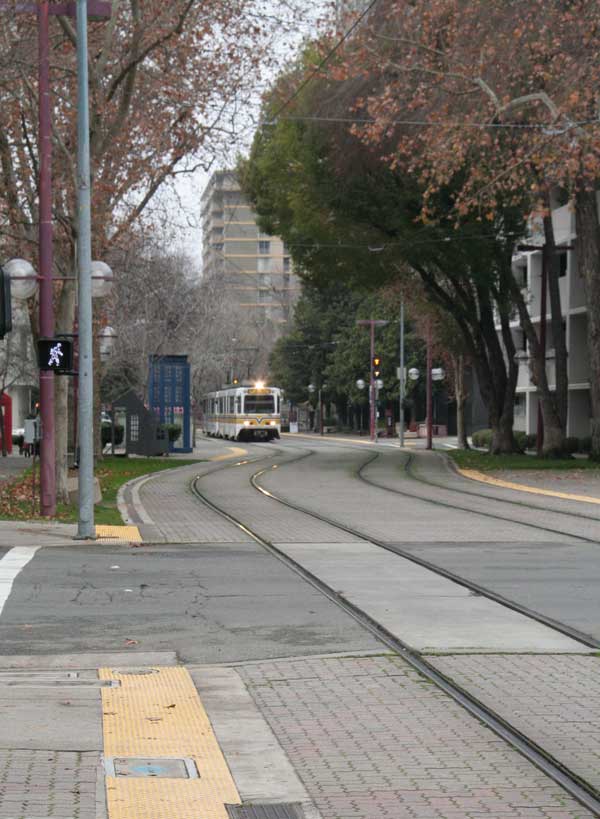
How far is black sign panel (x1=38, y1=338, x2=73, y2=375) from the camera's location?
19656 mm

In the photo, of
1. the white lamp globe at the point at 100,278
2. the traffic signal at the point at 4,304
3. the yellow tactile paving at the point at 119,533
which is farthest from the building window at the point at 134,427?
the traffic signal at the point at 4,304

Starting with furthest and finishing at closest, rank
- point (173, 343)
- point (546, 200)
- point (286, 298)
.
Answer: point (286, 298) < point (173, 343) < point (546, 200)

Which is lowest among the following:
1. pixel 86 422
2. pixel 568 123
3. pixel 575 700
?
pixel 575 700

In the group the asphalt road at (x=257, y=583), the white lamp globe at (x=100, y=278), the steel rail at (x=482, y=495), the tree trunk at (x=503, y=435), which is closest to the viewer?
the asphalt road at (x=257, y=583)

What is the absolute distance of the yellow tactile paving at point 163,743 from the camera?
6.05 metres

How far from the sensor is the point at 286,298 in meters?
141

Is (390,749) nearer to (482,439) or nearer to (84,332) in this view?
(84,332)

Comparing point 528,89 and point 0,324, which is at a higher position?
point 528,89

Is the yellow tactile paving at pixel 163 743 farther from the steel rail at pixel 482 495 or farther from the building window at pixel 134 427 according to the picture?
the building window at pixel 134 427

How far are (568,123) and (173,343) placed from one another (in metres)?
36.7

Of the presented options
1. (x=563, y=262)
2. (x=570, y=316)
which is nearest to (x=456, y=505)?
(x=570, y=316)

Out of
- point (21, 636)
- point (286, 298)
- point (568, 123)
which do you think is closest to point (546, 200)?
point (568, 123)

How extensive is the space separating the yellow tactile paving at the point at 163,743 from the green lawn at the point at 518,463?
3095cm

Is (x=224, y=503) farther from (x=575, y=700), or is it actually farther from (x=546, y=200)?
(x=546, y=200)
